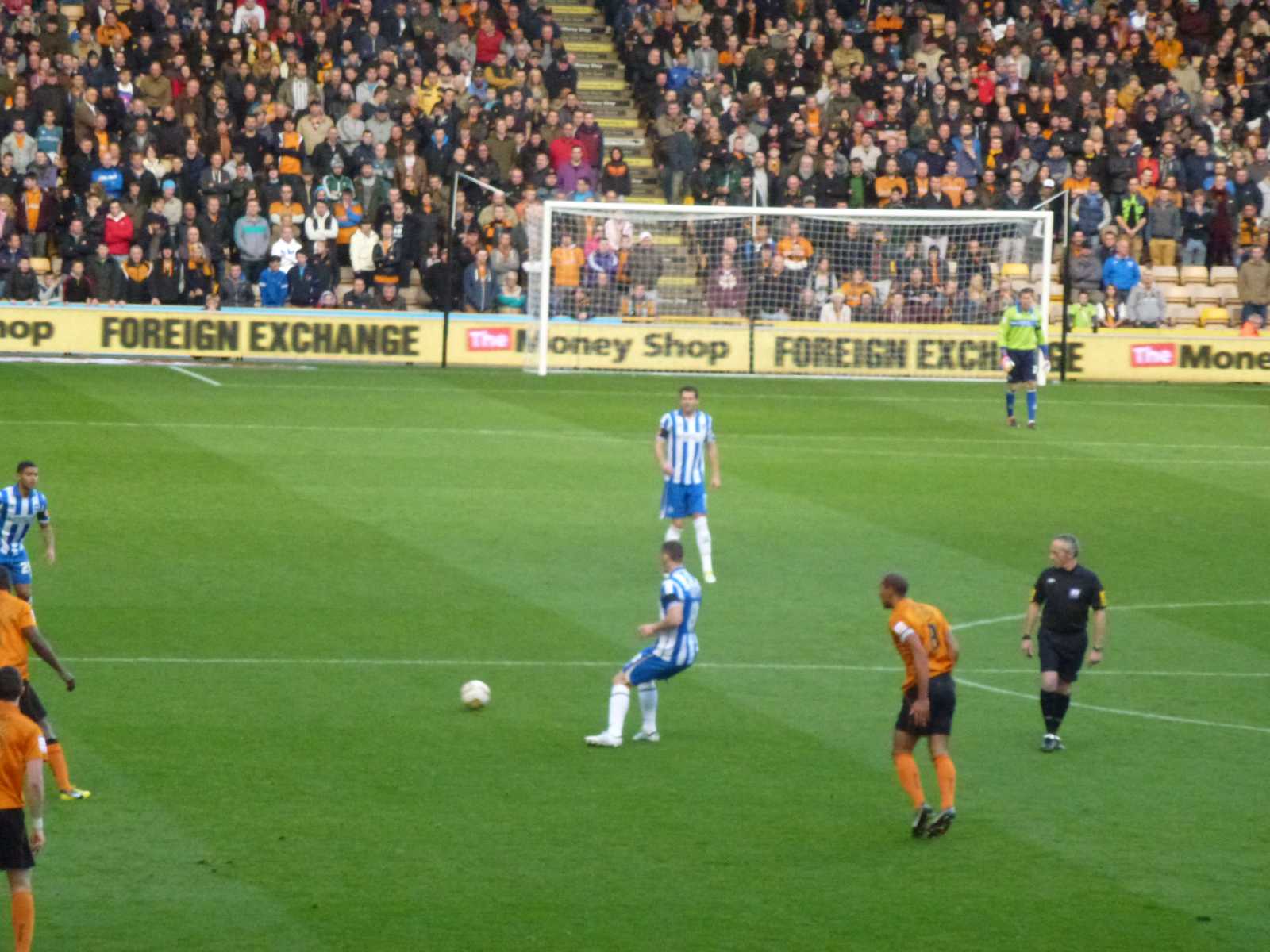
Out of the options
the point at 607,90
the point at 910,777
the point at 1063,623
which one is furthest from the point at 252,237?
the point at 910,777

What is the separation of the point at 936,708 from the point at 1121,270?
2732 centimetres

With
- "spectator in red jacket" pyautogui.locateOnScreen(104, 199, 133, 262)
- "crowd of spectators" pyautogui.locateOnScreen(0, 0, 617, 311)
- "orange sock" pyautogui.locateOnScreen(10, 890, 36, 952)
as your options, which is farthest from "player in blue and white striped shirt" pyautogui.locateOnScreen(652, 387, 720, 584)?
"spectator in red jacket" pyautogui.locateOnScreen(104, 199, 133, 262)

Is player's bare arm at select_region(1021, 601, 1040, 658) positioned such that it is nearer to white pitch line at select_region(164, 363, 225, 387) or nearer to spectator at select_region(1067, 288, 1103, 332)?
white pitch line at select_region(164, 363, 225, 387)

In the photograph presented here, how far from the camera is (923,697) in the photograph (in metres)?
12.3

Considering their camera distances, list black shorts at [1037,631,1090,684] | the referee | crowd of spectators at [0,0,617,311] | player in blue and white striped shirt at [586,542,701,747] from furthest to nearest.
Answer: crowd of spectators at [0,0,617,311], black shorts at [1037,631,1090,684], the referee, player in blue and white striped shirt at [586,542,701,747]

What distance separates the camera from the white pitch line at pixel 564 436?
2836cm

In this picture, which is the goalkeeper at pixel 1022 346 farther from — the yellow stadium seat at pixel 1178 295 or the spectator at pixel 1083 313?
the yellow stadium seat at pixel 1178 295

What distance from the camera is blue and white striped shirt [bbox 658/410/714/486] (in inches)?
814

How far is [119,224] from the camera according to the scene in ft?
116

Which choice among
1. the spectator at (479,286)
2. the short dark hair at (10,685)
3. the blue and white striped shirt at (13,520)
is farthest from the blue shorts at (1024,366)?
the short dark hair at (10,685)

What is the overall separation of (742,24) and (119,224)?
46.9 feet

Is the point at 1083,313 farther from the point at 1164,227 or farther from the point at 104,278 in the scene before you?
the point at 104,278

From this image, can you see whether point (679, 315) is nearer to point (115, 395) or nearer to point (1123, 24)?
point (115, 395)

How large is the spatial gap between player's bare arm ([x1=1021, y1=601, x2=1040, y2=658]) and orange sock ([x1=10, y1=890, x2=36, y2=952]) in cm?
704
